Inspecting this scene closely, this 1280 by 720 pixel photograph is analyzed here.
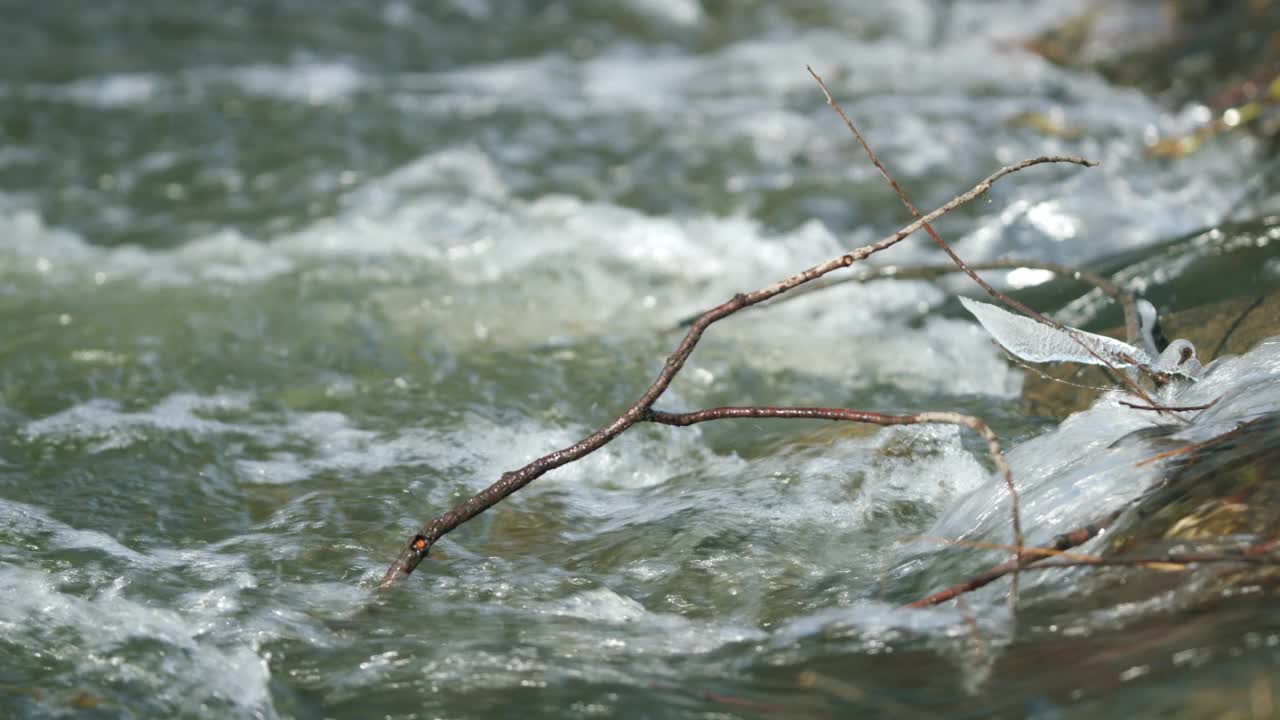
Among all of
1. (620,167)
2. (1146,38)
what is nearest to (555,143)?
(620,167)

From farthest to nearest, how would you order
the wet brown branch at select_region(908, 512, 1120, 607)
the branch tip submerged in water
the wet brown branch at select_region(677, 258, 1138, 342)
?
the wet brown branch at select_region(677, 258, 1138, 342) < the branch tip submerged in water < the wet brown branch at select_region(908, 512, 1120, 607)

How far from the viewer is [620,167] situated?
621cm

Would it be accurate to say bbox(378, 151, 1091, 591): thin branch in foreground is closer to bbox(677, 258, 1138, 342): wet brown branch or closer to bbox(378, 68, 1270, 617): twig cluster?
bbox(378, 68, 1270, 617): twig cluster

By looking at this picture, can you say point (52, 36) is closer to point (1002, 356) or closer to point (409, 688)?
point (1002, 356)

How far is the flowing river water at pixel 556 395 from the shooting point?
6.64 ft

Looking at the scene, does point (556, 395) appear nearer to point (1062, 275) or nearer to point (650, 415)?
point (650, 415)

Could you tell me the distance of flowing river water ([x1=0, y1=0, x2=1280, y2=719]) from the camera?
203 centimetres

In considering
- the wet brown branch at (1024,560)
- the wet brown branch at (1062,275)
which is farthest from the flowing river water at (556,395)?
the wet brown branch at (1062,275)

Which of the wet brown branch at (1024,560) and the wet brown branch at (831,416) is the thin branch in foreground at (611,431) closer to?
the wet brown branch at (831,416)

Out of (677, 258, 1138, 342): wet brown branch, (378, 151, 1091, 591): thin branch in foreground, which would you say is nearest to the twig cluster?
(378, 151, 1091, 591): thin branch in foreground

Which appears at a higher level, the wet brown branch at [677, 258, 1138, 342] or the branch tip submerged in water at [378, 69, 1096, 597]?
the wet brown branch at [677, 258, 1138, 342]

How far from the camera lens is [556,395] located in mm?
3664

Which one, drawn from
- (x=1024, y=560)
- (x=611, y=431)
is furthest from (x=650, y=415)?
(x=1024, y=560)

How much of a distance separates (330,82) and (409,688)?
662 centimetres
